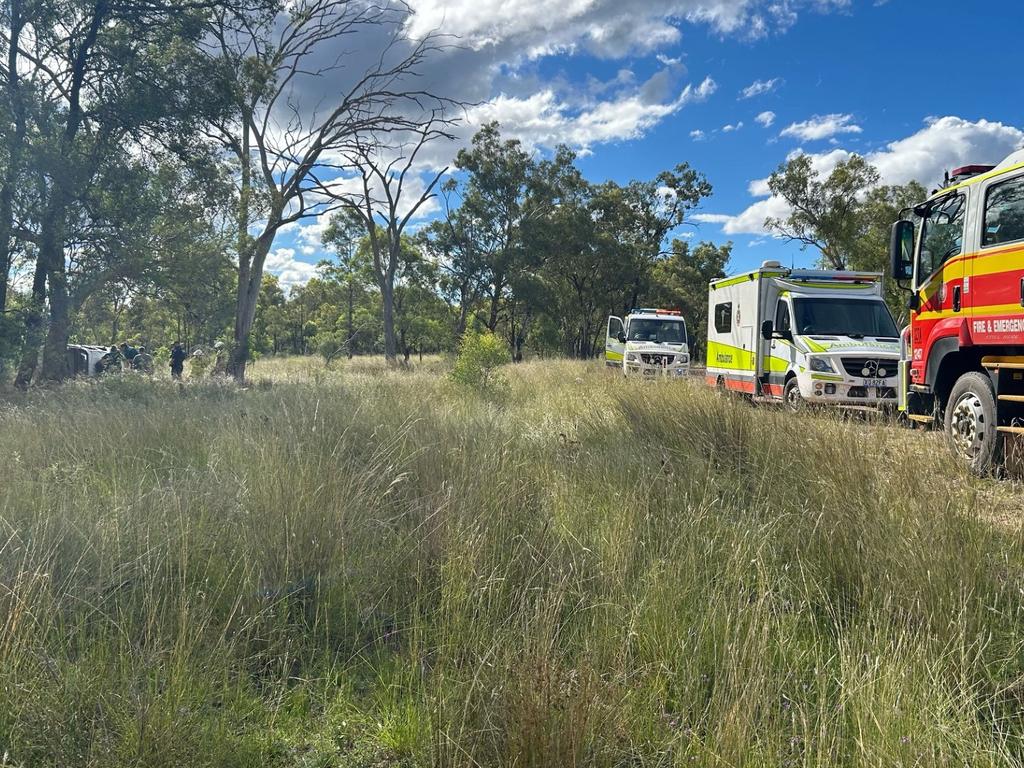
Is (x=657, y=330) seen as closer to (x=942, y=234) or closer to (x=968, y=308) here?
(x=942, y=234)

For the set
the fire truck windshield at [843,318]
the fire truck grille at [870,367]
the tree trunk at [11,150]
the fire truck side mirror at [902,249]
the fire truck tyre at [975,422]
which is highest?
the tree trunk at [11,150]

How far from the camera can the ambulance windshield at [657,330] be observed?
20.6 metres

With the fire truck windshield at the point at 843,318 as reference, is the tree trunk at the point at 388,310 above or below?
above

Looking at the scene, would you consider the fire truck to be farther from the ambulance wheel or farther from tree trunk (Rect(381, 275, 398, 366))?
tree trunk (Rect(381, 275, 398, 366))

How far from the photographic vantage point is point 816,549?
10.6 feet

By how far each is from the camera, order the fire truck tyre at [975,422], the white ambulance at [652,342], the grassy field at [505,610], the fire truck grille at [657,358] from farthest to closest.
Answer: the white ambulance at [652,342] < the fire truck grille at [657,358] < the fire truck tyre at [975,422] < the grassy field at [505,610]

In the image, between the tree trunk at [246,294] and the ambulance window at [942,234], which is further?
the tree trunk at [246,294]

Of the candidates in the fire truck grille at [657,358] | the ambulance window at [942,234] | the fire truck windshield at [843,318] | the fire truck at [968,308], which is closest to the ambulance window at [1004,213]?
the fire truck at [968,308]

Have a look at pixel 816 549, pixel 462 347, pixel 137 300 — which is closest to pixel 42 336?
pixel 137 300

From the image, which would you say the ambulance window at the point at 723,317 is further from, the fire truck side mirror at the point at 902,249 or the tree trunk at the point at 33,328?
the tree trunk at the point at 33,328

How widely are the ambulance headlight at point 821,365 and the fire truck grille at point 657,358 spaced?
27.6ft

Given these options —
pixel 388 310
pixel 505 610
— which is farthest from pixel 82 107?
pixel 388 310

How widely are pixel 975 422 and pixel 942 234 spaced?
240 centimetres

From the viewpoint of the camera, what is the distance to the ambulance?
1012 centimetres
